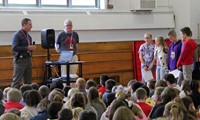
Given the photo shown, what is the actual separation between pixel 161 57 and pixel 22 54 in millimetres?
2873

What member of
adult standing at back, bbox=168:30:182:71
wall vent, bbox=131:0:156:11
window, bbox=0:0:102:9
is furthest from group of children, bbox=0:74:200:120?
wall vent, bbox=131:0:156:11

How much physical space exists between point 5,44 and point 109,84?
12.7ft

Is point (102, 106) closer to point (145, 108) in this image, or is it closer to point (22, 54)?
point (145, 108)

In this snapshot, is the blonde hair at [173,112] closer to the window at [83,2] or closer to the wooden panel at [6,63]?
the wooden panel at [6,63]

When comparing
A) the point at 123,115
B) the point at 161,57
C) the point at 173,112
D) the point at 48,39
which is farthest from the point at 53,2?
the point at 123,115

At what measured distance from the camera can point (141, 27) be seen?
36.3 feet

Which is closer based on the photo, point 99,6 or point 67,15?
point 67,15

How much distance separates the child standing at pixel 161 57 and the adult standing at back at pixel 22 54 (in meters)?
2.61

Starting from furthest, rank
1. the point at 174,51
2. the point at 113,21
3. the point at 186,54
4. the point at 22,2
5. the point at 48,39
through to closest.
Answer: the point at 113,21
the point at 22,2
the point at 48,39
the point at 174,51
the point at 186,54

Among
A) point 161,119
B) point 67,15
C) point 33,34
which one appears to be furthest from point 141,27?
point 161,119

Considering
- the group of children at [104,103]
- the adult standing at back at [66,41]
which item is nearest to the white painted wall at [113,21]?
the adult standing at back at [66,41]

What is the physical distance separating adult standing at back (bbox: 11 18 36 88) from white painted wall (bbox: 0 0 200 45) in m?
1.33

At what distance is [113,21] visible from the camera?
418 inches

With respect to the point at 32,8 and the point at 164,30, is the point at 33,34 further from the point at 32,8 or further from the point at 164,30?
the point at 164,30
